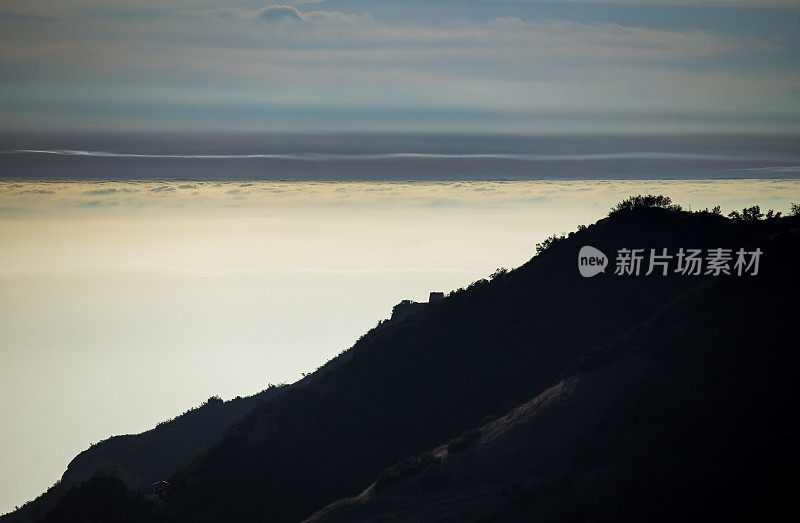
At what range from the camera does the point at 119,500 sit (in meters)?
51.5

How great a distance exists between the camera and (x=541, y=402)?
46.0 metres

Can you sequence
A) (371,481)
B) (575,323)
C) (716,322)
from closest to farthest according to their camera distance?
(716,322)
(371,481)
(575,323)

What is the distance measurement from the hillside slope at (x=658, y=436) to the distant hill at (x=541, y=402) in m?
0.10

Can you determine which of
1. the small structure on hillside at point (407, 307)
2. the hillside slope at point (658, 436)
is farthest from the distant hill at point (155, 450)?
the hillside slope at point (658, 436)

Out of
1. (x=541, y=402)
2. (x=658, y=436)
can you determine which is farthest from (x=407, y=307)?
(x=658, y=436)

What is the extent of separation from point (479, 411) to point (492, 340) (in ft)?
28.9

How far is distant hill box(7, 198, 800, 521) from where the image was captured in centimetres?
3903

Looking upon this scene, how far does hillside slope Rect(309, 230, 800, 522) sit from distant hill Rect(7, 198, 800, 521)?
0.10 m

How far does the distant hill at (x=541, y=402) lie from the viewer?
39031 mm

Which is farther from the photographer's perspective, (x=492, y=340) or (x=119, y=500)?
(x=492, y=340)

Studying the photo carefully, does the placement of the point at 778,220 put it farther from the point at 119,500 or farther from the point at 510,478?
the point at 119,500

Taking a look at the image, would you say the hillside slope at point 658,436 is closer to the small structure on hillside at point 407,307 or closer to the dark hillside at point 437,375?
the dark hillside at point 437,375

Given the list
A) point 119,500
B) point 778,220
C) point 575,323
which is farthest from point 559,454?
point 778,220

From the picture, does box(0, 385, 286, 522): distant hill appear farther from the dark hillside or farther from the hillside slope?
the hillside slope
